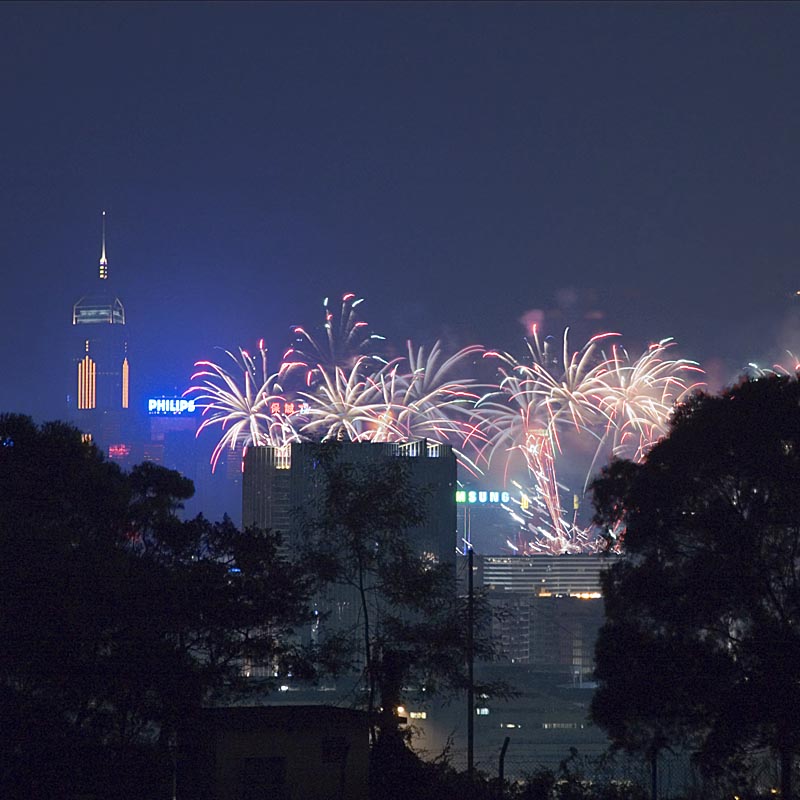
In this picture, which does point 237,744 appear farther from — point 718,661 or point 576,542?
point 576,542

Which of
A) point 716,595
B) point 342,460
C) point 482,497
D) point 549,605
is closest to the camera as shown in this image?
point 716,595

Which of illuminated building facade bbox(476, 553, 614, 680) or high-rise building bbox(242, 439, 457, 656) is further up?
high-rise building bbox(242, 439, 457, 656)

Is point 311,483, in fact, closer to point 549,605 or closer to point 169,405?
point 549,605

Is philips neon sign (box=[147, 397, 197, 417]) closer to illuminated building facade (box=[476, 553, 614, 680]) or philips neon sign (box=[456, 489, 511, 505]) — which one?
philips neon sign (box=[456, 489, 511, 505])

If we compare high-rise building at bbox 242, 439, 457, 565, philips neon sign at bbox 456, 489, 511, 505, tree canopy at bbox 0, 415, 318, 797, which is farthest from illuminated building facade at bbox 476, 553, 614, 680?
tree canopy at bbox 0, 415, 318, 797

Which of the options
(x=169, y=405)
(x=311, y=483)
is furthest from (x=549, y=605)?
(x=169, y=405)

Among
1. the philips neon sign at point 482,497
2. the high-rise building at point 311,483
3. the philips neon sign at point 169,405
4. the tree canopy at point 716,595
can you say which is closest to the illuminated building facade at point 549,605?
the philips neon sign at point 482,497

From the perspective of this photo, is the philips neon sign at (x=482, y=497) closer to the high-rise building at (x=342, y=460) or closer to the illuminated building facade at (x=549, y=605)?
→ the illuminated building facade at (x=549, y=605)
